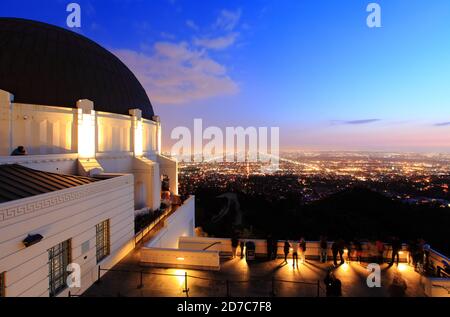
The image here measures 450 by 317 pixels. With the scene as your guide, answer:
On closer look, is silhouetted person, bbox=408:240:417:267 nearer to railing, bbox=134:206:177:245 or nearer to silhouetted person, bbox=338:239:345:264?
silhouetted person, bbox=338:239:345:264

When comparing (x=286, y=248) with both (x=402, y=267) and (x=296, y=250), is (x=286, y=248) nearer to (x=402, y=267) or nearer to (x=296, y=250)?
(x=296, y=250)

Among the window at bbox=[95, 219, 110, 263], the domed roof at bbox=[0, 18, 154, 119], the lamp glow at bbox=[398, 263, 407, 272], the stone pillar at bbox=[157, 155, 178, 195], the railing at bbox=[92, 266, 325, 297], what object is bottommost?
the lamp glow at bbox=[398, 263, 407, 272]

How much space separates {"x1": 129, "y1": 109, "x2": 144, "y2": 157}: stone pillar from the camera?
18.4m

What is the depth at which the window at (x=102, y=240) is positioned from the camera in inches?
400

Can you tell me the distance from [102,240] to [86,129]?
691 centimetres

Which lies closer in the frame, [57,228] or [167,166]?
[57,228]

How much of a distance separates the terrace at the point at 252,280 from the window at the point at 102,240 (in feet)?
2.18

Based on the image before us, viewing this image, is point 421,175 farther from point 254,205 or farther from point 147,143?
point 147,143

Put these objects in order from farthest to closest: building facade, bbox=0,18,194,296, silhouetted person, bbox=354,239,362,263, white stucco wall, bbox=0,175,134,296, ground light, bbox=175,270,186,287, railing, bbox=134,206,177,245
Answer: railing, bbox=134,206,177,245
silhouetted person, bbox=354,239,362,263
ground light, bbox=175,270,186,287
building facade, bbox=0,18,194,296
white stucco wall, bbox=0,175,134,296

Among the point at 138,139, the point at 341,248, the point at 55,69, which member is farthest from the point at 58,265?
the point at 138,139

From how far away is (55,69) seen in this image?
14367mm

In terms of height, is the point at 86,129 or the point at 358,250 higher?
the point at 86,129

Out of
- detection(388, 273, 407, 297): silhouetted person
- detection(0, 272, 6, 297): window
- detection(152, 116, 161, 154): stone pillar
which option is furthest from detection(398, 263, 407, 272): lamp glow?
detection(152, 116, 161, 154): stone pillar

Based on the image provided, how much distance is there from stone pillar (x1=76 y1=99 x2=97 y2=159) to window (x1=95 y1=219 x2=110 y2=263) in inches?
216
